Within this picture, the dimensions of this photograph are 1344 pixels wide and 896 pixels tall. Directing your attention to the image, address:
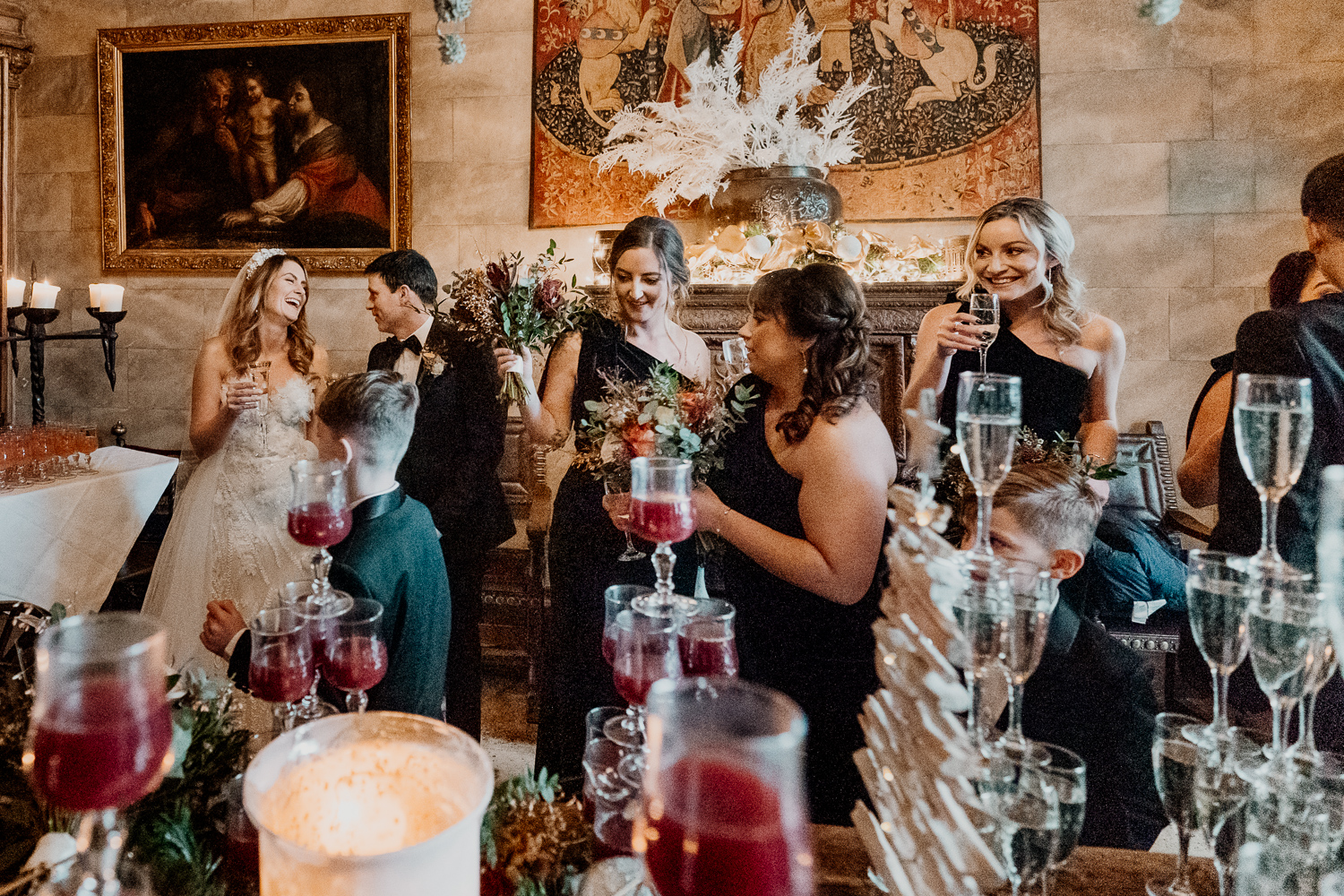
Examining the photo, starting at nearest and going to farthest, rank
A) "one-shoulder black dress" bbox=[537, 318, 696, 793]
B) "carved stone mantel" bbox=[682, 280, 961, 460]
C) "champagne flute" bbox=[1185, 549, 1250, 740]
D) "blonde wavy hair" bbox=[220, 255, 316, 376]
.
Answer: "champagne flute" bbox=[1185, 549, 1250, 740] < "one-shoulder black dress" bbox=[537, 318, 696, 793] < "blonde wavy hair" bbox=[220, 255, 316, 376] < "carved stone mantel" bbox=[682, 280, 961, 460]

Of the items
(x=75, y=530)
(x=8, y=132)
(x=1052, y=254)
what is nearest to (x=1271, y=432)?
(x=1052, y=254)

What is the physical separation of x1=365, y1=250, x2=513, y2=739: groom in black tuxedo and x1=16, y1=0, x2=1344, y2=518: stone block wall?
2138 mm

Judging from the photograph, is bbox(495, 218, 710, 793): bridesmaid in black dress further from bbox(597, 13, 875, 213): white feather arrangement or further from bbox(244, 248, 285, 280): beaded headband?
bbox(597, 13, 875, 213): white feather arrangement

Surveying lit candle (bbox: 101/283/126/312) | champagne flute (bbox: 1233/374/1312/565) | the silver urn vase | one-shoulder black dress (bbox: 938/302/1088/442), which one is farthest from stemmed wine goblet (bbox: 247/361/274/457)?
champagne flute (bbox: 1233/374/1312/565)

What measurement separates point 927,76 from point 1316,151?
1.91 meters

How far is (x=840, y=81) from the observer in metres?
4.27

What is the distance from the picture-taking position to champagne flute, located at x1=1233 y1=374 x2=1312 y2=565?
2.96 feet

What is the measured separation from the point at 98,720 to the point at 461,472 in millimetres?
2039

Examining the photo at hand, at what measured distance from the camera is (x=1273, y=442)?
3.02 feet

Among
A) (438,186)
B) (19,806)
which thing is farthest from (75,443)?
(19,806)

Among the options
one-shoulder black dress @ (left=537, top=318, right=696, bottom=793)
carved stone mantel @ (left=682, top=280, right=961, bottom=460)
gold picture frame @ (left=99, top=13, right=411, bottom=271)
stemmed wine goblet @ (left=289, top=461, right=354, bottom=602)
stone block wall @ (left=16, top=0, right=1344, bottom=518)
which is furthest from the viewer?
gold picture frame @ (left=99, top=13, right=411, bottom=271)

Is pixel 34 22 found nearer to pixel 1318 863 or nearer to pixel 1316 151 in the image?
pixel 1318 863

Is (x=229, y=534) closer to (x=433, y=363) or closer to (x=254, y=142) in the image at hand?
(x=433, y=363)

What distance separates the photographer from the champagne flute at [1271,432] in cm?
90
